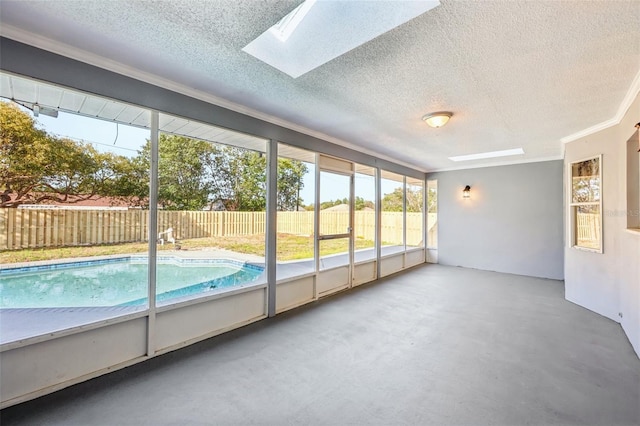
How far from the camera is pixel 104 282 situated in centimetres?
246

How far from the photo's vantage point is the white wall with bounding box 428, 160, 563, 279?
5758mm

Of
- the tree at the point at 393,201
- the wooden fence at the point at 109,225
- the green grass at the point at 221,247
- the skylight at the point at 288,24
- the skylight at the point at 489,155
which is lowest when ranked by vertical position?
the green grass at the point at 221,247

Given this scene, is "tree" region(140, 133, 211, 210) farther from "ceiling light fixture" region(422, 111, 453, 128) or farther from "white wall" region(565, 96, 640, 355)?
"white wall" region(565, 96, 640, 355)

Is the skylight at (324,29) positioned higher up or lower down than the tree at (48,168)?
higher up

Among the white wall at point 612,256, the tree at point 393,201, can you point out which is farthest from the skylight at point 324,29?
the tree at point 393,201

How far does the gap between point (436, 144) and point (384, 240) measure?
2.24 metres

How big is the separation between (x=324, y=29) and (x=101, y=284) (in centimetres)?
279

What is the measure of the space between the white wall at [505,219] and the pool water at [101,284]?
20.0 feet

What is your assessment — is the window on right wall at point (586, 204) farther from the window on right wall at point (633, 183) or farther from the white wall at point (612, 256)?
the window on right wall at point (633, 183)

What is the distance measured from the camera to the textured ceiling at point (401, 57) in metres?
1.71

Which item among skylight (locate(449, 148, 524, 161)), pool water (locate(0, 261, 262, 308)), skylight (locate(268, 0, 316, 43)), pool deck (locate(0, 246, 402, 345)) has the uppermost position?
skylight (locate(268, 0, 316, 43))

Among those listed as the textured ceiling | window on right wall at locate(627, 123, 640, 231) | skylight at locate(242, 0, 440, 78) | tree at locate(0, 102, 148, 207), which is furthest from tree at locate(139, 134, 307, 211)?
window on right wall at locate(627, 123, 640, 231)

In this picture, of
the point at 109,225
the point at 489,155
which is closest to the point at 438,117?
the point at 489,155

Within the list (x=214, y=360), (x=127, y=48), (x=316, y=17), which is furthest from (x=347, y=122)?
(x=214, y=360)
